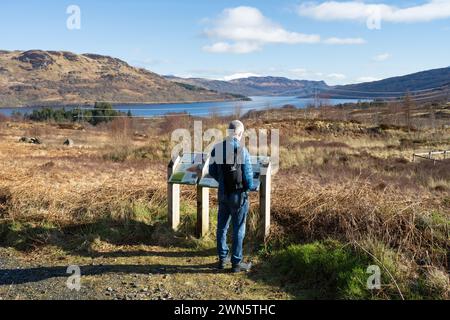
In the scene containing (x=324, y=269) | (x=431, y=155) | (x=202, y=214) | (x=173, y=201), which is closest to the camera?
(x=324, y=269)

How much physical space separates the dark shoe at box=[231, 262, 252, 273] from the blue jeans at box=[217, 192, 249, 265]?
0.05 meters

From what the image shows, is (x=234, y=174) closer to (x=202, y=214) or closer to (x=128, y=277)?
(x=202, y=214)

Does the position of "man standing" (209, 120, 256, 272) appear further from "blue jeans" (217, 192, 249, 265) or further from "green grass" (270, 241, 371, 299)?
"green grass" (270, 241, 371, 299)

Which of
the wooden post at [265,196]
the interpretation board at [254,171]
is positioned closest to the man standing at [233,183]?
the interpretation board at [254,171]

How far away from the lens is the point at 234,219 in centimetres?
582

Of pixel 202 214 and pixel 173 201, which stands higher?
pixel 173 201

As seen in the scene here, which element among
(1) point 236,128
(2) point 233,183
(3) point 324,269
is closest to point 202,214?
(2) point 233,183

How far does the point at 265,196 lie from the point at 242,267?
3.99 feet

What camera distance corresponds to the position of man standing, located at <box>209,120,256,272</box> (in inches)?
221

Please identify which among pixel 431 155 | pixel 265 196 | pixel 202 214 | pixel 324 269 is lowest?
pixel 431 155

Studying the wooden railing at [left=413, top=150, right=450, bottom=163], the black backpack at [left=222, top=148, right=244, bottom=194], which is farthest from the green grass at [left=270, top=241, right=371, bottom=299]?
the wooden railing at [left=413, top=150, right=450, bottom=163]

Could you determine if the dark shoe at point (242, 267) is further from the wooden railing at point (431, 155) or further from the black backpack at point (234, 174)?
the wooden railing at point (431, 155)

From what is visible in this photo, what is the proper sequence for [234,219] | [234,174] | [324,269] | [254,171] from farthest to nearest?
[254,171] → [234,219] → [234,174] → [324,269]
